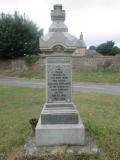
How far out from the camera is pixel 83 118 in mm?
10406

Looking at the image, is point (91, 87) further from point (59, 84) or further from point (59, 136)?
point (59, 136)

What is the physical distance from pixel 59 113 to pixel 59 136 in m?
0.54

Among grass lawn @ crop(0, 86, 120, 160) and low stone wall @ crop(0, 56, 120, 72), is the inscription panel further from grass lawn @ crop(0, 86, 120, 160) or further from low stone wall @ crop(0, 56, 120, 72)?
low stone wall @ crop(0, 56, 120, 72)

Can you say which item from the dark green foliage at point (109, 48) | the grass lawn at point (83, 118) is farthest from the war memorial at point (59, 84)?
the dark green foliage at point (109, 48)

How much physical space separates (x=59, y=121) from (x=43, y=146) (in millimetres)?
672

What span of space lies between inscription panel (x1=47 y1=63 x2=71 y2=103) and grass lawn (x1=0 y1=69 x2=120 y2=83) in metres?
17.2

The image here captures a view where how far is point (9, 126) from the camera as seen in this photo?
9492mm

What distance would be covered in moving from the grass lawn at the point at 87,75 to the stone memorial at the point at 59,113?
56.6 ft

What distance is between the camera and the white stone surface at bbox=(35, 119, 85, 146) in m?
7.17

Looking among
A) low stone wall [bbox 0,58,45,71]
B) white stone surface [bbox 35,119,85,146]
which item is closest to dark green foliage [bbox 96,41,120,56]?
low stone wall [bbox 0,58,45,71]

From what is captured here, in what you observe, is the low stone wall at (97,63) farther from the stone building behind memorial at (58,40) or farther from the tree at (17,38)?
the stone building behind memorial at (58,40)

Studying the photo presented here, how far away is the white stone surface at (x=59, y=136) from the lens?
23.5 feet

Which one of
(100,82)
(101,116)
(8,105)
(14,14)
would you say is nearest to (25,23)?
(14,14)

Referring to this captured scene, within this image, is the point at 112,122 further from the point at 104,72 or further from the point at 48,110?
the point at 104,72
